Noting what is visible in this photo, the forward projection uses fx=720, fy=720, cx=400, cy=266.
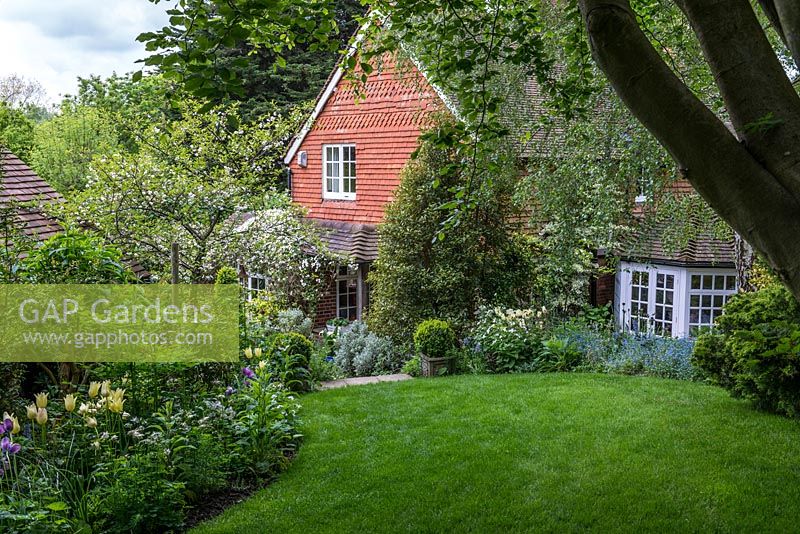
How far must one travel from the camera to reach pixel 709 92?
8641 millimetres

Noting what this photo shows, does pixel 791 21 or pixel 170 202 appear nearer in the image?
pixel 791 21

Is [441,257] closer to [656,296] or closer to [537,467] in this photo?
[656,296]

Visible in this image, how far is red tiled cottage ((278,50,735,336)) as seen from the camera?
48.4ft

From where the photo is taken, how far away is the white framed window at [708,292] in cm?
1470

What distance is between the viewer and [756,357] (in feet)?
21.9

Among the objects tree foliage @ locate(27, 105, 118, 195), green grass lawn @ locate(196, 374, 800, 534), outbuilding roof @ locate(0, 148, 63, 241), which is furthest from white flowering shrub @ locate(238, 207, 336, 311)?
tree foliage @ locate(27, 105, 118, 195)

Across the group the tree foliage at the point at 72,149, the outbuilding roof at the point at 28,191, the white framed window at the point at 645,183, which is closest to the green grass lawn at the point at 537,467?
the white framed window at the point at 645,183

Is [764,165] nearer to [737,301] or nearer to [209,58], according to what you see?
[209,58]

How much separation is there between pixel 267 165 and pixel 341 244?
10.6 ft

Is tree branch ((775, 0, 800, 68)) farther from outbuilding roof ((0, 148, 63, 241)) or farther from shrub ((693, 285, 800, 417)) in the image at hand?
outbuilding roof ((0, 148, 63, 241))

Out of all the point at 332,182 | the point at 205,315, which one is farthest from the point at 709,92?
the point at 332,182

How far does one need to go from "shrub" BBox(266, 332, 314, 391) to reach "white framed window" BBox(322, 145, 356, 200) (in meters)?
7.84

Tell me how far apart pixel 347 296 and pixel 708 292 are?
7822 millimetres

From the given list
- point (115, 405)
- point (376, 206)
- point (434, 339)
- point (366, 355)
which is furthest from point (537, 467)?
point (376, 206)
